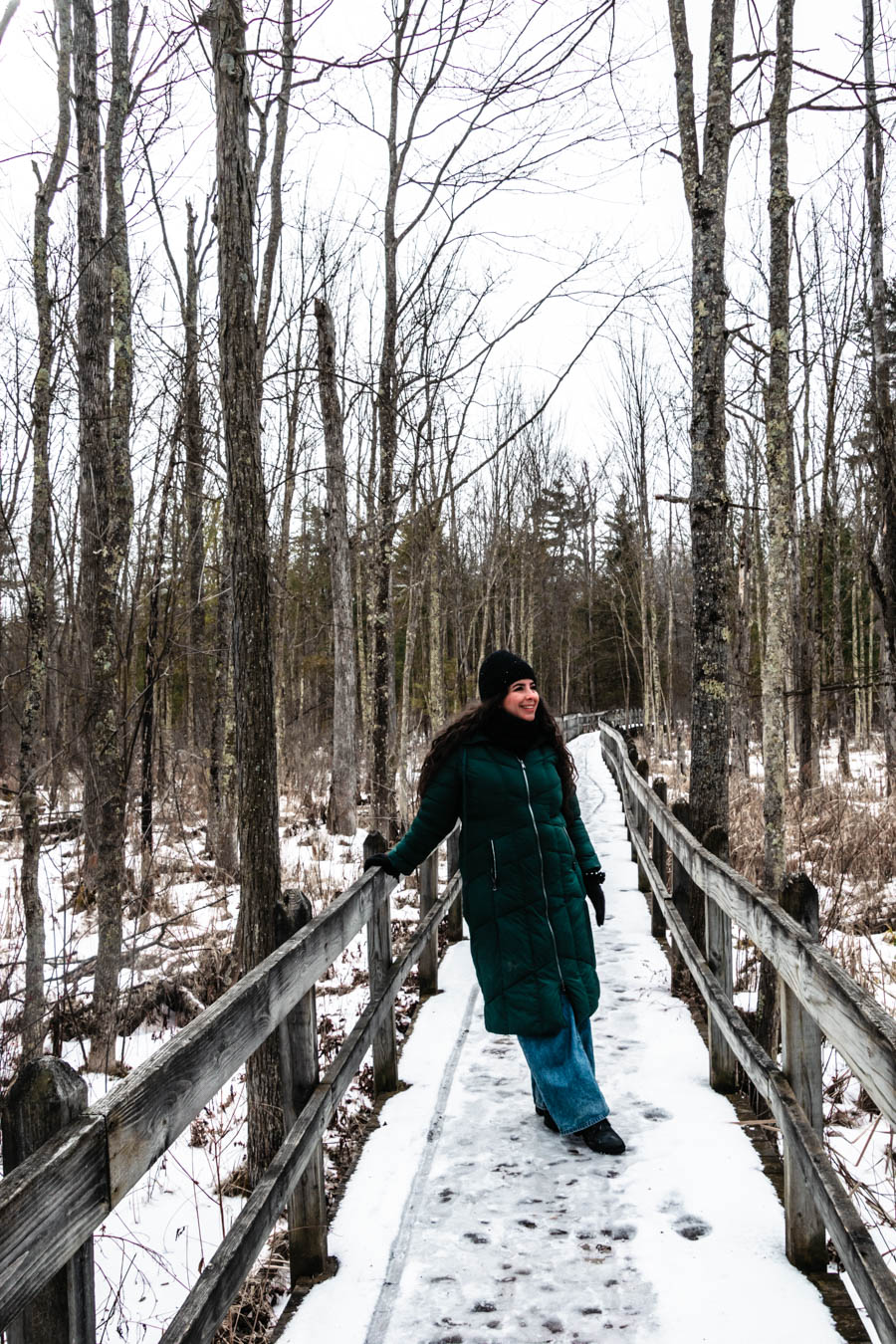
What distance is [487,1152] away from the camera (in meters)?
3.81

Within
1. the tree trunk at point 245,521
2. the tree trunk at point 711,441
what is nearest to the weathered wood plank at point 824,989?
the tree trunk at point 245,521

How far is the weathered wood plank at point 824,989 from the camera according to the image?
1.95 meters

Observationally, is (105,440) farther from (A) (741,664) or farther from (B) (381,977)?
(A) (741,664)

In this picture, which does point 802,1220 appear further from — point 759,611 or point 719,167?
point 759,611

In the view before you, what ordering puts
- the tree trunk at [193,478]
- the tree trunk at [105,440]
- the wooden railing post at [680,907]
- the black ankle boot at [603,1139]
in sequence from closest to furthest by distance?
the black ankle boot at [603,1139] → the wooden railing post at [680,907] → the tree trunk at [105,440] → the tree trunk at [193,478]

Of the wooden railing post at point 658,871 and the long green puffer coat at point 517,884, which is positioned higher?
the long green puffer coat at point 517,884

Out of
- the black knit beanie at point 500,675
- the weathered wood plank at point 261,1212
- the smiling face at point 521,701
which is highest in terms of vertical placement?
the black knit beanie at point 500,675

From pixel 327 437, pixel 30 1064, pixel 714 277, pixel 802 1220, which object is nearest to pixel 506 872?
pixel 802 1220

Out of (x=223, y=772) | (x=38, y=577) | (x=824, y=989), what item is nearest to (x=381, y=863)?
(x=824, y=989)

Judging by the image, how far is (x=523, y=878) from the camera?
3.87 m

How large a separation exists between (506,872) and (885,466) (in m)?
5.87

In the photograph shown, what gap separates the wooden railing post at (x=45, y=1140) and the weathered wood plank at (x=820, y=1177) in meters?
1.55

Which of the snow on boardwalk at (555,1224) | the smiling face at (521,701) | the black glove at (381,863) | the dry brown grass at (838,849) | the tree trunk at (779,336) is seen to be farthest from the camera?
the dry brown grass at (838,849)

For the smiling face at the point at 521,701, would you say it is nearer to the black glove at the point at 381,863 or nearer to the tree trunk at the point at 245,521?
the black glove at the point at 381,863
